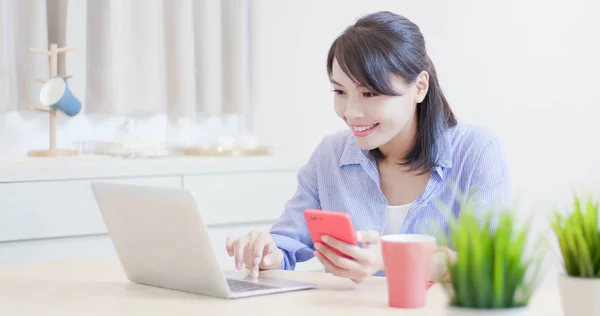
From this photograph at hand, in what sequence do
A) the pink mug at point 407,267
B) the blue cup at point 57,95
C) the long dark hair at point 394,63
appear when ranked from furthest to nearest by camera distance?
1. the blue cup at point 57,95
2. the long dark hair at point 394,63
3. the pink mug at point 407,267

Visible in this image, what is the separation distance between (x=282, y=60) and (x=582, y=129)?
136cm

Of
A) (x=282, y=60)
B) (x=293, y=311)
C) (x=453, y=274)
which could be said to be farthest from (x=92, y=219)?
(x=453, y=274)

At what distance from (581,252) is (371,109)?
1016 mm

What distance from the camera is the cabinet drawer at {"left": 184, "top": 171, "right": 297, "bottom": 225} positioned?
304 cm

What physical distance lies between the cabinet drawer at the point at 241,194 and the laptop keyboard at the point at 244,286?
4.51 feet

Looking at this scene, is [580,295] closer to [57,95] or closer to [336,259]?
[336,259]

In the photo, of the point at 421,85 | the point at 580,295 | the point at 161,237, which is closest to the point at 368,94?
the point at 421,85

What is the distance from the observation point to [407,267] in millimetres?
1334

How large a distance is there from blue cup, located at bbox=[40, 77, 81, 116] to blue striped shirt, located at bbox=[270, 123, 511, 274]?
1.20 meters

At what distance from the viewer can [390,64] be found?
6.37 ft

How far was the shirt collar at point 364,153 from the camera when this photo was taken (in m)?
2.01

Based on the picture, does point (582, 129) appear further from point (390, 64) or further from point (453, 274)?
point (453, 274)

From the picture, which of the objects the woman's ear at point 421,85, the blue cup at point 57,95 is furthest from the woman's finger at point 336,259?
the blue cup at point 57,95

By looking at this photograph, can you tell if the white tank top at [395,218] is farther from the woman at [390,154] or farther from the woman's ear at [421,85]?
the woman's ear at [421,85]
